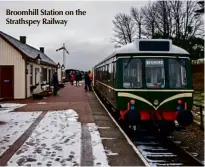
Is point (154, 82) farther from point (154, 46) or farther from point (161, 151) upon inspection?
point (161, 151)

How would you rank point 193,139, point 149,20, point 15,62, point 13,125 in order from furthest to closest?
point 149,20, point 15,62, point 13,125, point 193,139

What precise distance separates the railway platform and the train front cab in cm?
107

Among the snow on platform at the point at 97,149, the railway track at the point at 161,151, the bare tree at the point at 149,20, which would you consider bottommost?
the railway track at the point at 161,151

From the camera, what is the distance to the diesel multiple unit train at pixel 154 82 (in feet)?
35.2

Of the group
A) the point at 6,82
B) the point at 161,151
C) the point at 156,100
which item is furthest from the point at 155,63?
the point at 6,82

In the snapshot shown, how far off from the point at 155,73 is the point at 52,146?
406 cm

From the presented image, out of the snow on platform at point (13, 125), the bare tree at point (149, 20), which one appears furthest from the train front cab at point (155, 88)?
the bare tree at point (149, 20)

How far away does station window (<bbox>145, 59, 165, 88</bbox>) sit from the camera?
35.7ft

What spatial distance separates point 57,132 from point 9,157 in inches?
122

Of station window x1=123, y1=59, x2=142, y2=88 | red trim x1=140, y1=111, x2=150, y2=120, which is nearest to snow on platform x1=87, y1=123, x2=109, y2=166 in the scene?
red trim x1=140, y1=111, x2=150, y2=120

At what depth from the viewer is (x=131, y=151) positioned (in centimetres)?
835

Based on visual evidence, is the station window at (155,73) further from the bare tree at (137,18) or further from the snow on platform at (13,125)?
the bare tree at (137,18)

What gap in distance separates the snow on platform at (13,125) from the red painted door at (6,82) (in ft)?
24.9

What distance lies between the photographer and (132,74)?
11.0 m
